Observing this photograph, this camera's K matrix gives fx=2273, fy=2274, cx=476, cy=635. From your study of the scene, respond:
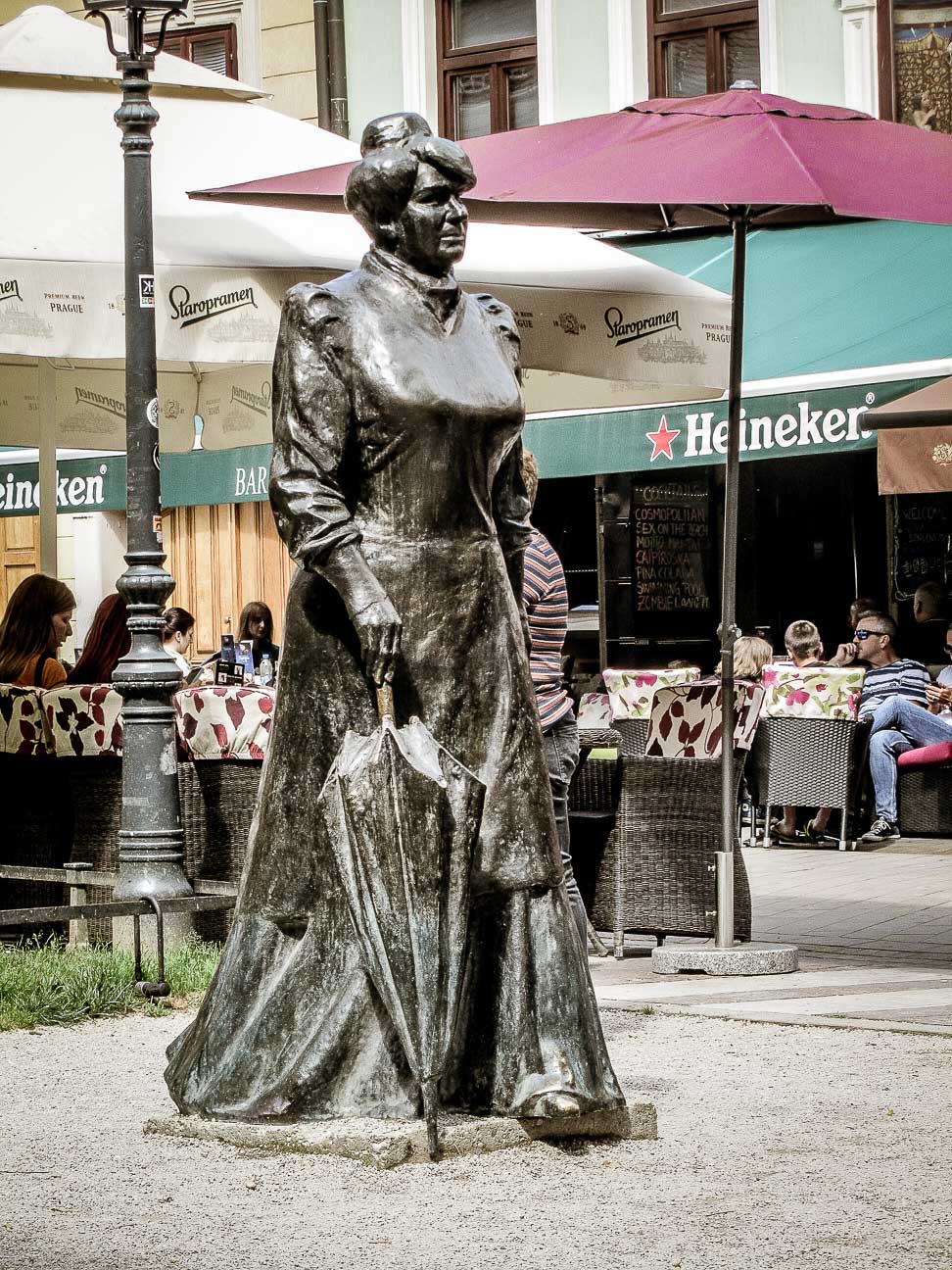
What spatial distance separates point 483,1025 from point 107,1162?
0.90 meters

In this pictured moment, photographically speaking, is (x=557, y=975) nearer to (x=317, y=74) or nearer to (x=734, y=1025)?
(x=734, y=1025)

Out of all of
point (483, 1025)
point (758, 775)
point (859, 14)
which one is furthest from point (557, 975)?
point (859, 14)

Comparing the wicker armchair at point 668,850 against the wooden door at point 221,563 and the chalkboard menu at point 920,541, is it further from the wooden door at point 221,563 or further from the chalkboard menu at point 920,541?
the wooden door at point 221,563

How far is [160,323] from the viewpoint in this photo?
8.94 metres

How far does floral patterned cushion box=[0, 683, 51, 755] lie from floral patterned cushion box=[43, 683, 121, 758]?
4 cm

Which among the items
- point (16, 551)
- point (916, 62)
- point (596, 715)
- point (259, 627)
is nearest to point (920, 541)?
point (916, 62)

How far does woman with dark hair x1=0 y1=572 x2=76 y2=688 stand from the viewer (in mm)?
9734

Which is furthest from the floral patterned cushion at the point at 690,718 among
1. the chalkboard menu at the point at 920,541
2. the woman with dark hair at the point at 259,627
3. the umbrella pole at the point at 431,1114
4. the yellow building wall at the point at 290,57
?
the yellow building wall at the point at 290,57

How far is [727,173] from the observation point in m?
7.79

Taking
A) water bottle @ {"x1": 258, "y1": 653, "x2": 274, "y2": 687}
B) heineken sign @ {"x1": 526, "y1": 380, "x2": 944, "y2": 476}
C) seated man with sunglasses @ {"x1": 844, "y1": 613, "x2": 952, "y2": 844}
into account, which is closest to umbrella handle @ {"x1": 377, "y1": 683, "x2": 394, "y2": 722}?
seated man with sunglasses @ {"x1": 844, "y1": 613, "x2": 952, "y2": 844}

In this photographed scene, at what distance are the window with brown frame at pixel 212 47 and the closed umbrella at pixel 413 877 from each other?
1770cm

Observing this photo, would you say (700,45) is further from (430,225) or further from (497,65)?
(430,225)

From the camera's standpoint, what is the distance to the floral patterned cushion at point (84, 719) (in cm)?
882

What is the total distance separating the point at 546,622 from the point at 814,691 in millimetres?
5805
